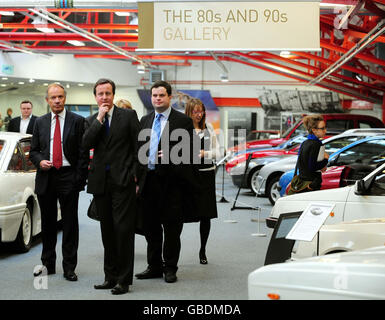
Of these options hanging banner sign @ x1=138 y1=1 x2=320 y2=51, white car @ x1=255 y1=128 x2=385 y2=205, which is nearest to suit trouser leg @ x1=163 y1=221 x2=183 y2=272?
hanging banner sign @ x1=138 y1=1 x2=320 y2=51

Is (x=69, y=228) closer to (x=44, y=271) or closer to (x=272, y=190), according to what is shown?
(x=44, y=271)

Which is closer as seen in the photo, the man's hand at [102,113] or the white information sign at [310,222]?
the white information sign at [310,222]

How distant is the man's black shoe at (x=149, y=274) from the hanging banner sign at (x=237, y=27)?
112 inches

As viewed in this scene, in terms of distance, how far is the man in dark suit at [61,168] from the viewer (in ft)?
19.9

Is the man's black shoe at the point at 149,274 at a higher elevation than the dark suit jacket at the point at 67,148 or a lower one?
lower

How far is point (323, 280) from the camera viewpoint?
2654 millimetres

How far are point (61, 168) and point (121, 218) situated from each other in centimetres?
103

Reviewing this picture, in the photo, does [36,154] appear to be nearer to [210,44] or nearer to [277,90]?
[210,44]

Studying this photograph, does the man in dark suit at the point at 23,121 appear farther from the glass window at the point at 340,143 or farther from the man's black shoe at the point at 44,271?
the glass window at the point at 340,143

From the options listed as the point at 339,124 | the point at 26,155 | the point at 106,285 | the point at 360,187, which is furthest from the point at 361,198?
the point at 339,124

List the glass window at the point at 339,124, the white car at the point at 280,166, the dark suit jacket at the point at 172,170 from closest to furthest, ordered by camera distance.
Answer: the dark suit jacket at the point at 172,170, the white car at the point at 280,166, the glass window at the point at 339,124

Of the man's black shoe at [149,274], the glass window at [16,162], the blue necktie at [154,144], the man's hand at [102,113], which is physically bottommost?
the man's black shoe at [149,274]

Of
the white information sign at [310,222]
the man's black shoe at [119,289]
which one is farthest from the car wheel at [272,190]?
the white information sign at [310,222]
